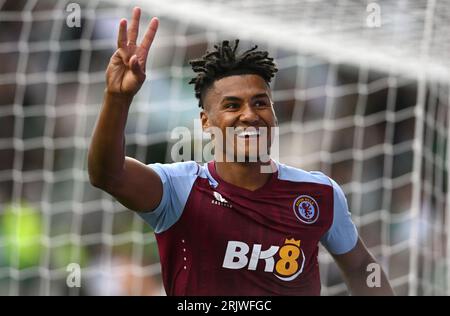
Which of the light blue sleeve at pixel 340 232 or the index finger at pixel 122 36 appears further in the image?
the light blue sleeve at pixel 340 232

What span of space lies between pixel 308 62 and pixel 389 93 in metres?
0.58

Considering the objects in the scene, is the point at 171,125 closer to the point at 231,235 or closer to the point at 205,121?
the point at 205,121

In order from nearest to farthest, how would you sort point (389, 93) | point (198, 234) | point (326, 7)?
point (198, 234) → point (326, 7) → point (389, 93)

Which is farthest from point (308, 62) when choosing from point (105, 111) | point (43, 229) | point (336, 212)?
point (105, 111)

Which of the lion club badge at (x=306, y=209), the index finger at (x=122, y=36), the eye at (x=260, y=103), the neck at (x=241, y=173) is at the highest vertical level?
the index finger at (x=122, y=36)

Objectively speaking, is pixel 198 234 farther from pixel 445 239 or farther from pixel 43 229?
pixel 445 239

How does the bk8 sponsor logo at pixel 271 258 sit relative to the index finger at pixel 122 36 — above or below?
below

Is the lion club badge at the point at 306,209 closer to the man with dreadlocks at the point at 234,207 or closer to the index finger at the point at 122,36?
the man with dreadlocks at the point at 234,207

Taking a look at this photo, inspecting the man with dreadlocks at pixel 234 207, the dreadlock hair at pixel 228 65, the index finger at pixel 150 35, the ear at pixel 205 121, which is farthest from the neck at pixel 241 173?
the index finger at pixel 150 35

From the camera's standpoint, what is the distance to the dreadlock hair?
2.57m

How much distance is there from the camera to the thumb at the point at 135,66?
2049mm

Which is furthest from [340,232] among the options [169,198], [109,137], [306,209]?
[109,137]

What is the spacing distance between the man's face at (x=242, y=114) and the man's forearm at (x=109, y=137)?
0.45 metres

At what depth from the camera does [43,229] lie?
5.00 metres
